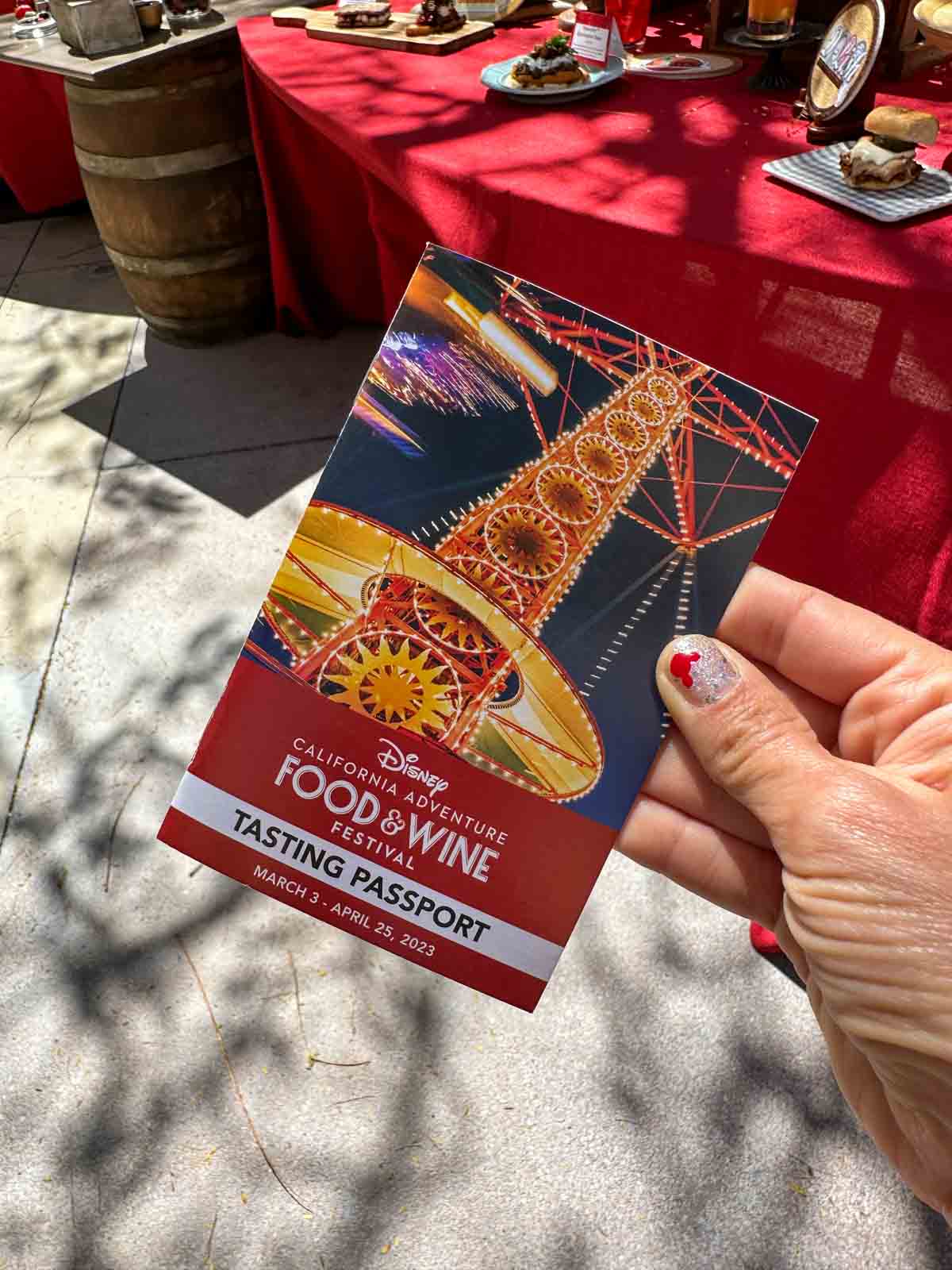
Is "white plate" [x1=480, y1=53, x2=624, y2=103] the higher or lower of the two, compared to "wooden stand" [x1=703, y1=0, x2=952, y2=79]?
lower

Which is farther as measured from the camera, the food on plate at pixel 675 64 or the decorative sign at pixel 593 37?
the food on plate at pixel 675 64

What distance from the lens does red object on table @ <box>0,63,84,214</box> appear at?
4.00 meters

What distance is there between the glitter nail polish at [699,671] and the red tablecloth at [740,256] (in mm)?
667

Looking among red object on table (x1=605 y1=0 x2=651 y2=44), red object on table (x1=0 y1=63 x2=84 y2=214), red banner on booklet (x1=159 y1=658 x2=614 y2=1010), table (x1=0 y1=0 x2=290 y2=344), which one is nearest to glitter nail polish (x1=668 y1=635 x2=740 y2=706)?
red banner on booklet (x1=159 y1=658 x2=614 y2=1010)

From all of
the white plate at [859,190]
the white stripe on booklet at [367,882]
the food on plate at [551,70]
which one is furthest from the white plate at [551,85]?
the white stripe on booklet at [367,882]

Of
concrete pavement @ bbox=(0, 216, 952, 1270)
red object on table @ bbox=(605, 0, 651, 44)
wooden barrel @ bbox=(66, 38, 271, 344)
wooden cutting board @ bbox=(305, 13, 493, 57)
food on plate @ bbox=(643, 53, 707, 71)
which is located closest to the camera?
concrete pavement @ bbox=(0, 216, 952, 1270)

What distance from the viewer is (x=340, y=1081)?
154 cm

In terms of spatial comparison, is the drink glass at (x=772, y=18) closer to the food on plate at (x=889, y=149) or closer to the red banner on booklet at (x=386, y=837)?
the food on plate at (x=889, y=149)

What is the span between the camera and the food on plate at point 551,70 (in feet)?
6.15

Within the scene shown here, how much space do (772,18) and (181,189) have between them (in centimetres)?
202

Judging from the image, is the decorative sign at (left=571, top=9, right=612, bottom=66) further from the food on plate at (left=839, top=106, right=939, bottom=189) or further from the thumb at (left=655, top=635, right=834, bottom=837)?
the thumb at (left=655, top=635, right=834, bottom=837)

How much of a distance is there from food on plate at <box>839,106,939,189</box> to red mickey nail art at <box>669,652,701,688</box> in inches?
39.3

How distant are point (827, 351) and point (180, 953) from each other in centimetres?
153

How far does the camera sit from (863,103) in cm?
152
